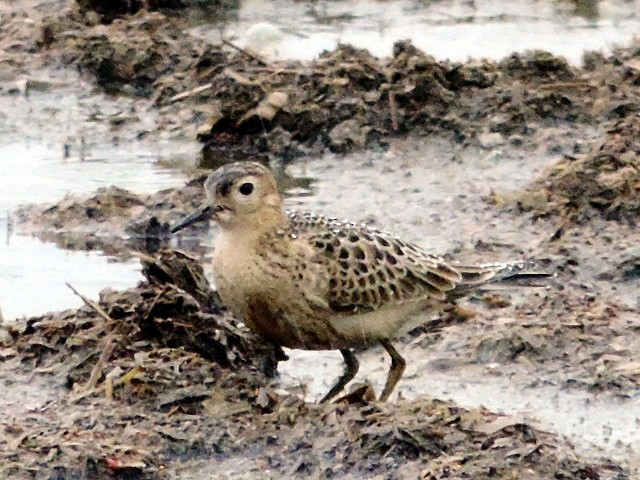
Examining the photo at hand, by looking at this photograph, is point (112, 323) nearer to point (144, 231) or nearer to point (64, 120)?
point (144, 231)

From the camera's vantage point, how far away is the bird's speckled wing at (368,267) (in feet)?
23.4

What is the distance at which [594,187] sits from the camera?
9.73 m

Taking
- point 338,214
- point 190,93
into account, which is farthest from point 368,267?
point 190,93

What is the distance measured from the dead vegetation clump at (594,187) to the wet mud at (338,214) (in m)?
0.01

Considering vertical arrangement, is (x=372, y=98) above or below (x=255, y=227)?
below

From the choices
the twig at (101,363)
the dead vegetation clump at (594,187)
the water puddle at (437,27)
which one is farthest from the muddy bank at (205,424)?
the water puddle at (437,27)

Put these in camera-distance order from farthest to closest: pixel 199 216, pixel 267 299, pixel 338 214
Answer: pixel 338 214 → pixel 199 216 → pixel 267 299

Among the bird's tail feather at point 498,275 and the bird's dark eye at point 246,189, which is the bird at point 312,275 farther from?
the bird's tail feather at point 498,275

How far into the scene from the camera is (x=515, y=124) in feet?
37.7

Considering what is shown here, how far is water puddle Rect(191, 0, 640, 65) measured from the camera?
1389 centimetres

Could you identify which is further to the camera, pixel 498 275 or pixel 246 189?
pixel 498 275

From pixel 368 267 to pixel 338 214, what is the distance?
2.82m

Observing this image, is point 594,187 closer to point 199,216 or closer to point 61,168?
point 199,216

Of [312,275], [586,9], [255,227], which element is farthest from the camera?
[586,9]
